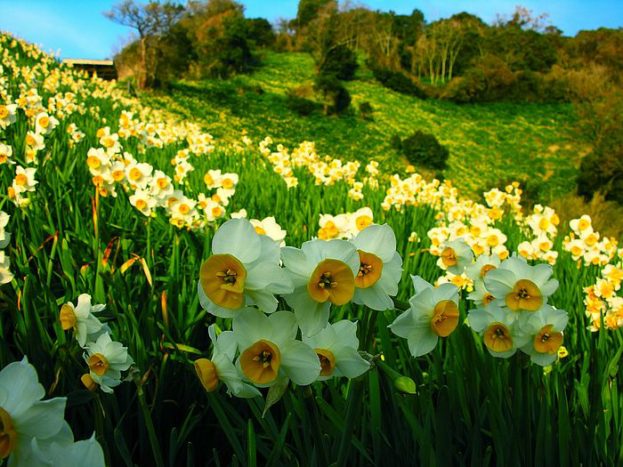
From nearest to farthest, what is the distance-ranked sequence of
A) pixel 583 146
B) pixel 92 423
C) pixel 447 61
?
1. pixel 92 423
2. pixel 583 146
3. pixel 447 61

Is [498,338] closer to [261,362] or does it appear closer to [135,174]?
[261,362]

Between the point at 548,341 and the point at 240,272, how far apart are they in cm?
71

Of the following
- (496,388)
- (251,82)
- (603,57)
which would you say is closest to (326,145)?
(251,82)

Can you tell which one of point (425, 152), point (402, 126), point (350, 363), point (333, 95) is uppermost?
point (333, 95)

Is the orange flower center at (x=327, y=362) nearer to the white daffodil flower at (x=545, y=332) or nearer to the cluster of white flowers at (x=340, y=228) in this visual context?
the white daffodil flower at (x=545, y=332)

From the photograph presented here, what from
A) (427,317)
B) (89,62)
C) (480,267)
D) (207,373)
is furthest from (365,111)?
(207,373)

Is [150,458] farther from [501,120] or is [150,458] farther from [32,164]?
[501,120]

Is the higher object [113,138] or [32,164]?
[113,138]

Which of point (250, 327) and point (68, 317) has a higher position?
point (250, 327)

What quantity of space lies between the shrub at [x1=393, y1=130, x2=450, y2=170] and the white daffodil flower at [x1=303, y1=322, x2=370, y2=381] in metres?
17.8

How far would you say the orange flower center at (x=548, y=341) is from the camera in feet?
3.21

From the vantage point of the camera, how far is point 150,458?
1180mm

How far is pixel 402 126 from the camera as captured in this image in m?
21.6

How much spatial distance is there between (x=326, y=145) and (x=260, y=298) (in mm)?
18574
